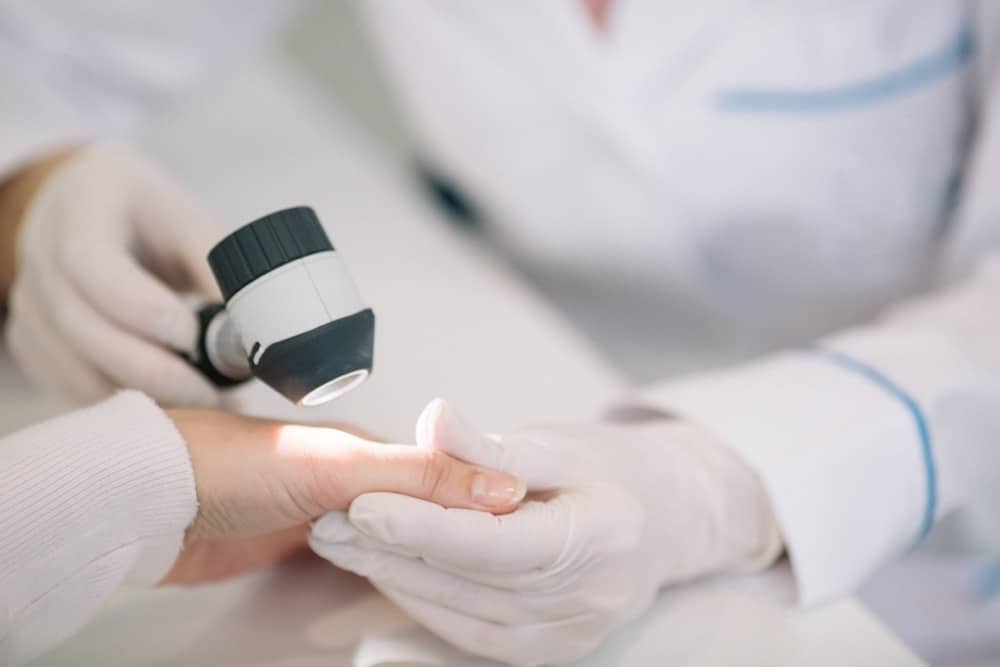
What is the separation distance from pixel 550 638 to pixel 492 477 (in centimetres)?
11

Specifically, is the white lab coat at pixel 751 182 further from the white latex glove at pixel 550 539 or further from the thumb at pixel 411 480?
the thumb at pixel 411 480

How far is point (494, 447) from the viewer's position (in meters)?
0.47

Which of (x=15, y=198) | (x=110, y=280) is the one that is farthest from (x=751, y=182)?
(x=15, y=198)

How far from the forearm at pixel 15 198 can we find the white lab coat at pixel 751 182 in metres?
0.02

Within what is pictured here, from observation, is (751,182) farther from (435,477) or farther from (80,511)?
(80,511)

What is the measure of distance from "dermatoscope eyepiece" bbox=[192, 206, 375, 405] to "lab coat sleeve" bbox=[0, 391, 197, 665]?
3.2 inches

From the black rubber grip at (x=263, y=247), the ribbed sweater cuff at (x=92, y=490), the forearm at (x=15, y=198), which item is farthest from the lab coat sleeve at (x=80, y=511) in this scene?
the forearm at (x=15, y=198)

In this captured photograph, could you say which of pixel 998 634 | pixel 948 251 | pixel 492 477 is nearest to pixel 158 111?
pixel 492 477

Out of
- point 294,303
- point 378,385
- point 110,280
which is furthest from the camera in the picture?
point 378,385

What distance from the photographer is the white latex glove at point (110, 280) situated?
55 cm

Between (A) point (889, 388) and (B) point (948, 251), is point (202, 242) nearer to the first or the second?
(A) point (889, 388)

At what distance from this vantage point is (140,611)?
0.54 meters

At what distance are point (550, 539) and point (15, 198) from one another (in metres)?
0.56

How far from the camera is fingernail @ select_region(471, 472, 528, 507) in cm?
45
